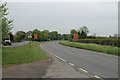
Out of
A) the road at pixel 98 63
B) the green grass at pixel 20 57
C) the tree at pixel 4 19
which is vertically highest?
the tree at pixel 4 19

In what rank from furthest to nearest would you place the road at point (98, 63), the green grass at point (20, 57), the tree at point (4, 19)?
the tree at point (4, 19) → the green grass at point (20, 57) → the road at point (98, 63)

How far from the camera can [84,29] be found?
177625mm

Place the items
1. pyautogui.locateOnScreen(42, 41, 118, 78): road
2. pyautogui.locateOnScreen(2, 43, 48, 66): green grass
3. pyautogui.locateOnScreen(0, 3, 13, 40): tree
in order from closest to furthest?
1. pyautogui.locateOnScreen(42, 41, 118, 78): road
2. pyautogui.locateOnScreen(2, 43, 48, 66): green grass
3. pyautogui.locateOnScreen(0, 3, 13, 40): tree

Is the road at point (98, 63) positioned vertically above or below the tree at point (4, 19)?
below

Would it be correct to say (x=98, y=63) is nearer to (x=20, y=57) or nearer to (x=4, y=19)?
(x=20, y=57)

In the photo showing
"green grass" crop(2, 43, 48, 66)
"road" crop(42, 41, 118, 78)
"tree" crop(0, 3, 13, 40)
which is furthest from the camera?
"tree" crop(0, 3, 13, 40)

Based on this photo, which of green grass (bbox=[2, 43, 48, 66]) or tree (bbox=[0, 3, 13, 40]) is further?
tree (bbox=[0, 3, 13, 40])

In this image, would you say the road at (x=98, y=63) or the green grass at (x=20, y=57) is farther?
the green grass at (x=20, y=57)

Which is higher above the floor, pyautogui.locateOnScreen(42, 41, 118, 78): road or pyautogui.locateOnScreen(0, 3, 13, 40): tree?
pyautogui.locateOnScreen(0, 3, 13, 40): tree

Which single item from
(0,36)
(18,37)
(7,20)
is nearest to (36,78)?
(0,36)

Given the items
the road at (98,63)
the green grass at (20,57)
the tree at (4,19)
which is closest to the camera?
the road at (98,63)

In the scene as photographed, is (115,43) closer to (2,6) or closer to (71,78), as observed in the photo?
(2,6)

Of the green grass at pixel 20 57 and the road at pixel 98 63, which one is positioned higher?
the green grass at pixel 20 57

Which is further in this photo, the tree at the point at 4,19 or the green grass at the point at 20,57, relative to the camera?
the tree at the point at 4,19
